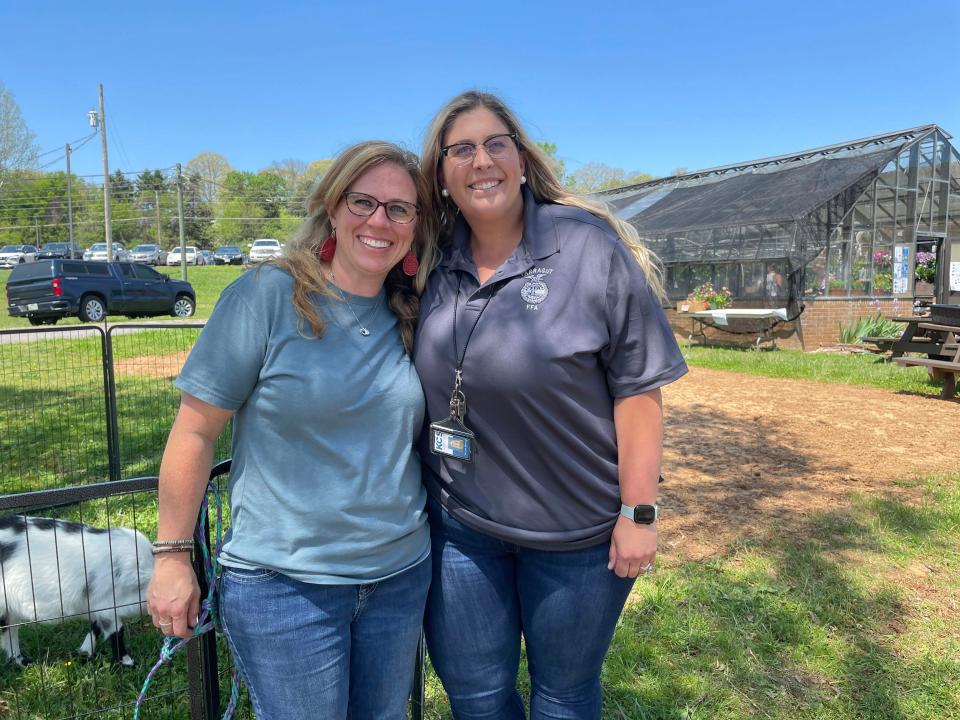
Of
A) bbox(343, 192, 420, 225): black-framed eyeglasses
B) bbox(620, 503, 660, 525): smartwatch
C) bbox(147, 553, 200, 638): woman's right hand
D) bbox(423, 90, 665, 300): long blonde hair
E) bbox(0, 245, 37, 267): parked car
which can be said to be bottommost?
bbox(147, 553, 200, 638): woman's right hand

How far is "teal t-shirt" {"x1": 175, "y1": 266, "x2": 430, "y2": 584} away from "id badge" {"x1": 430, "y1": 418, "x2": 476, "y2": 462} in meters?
0.13

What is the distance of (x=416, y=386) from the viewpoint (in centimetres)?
177

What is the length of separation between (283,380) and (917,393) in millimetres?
9620

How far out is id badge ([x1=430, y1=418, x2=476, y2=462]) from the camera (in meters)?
1.74

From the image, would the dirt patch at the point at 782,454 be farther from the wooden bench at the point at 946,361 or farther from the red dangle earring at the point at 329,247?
the red dangle earring at the point at 329,247

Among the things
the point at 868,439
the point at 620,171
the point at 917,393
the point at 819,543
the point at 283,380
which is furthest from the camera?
the point at 620,171

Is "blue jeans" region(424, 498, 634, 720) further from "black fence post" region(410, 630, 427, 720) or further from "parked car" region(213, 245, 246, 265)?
"parked car" region(213, 245, 246, 265)

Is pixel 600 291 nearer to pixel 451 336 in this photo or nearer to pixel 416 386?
pixel 451 336

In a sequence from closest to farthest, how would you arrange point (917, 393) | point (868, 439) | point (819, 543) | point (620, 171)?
point (819, 543) → point (868, 439) → point (917, 393) → point (620, 171)

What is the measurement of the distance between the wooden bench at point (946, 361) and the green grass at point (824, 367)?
330 mm

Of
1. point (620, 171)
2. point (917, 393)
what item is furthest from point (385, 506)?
point (620, 171)

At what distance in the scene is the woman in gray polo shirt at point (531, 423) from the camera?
169 centimetres

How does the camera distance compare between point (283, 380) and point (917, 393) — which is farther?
point (917, 393)

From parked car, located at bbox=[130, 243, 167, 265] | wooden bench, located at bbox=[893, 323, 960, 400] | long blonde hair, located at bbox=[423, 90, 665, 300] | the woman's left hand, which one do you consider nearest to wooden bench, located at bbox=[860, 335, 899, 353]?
wooden bench, located at bbox=[893, 323, 960, 400]
